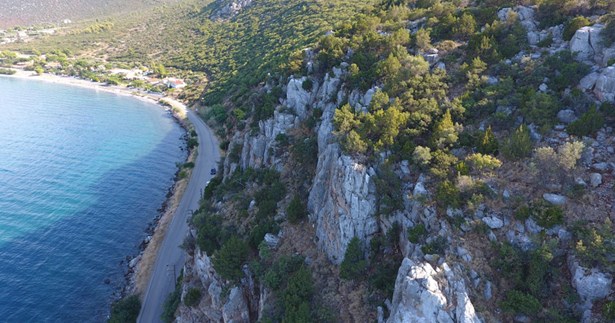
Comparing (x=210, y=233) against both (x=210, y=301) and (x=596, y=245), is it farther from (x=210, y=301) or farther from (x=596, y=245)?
(x=596, y=245)

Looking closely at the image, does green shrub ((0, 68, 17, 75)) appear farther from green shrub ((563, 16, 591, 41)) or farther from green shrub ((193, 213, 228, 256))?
green shrub ((563, 16, 591, 41))

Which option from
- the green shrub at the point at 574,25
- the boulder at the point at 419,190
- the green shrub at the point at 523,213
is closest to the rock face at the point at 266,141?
the boulder at the point at 419,190

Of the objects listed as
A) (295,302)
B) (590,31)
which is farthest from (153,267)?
(590,31)

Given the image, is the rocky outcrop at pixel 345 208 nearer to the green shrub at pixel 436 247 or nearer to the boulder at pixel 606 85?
the green shrub at pixel 436 247

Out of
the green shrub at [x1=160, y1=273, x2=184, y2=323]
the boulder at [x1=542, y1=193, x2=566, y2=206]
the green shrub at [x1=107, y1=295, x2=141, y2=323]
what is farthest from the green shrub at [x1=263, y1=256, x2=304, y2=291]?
the green shrub at [x1=107, y1=295, x2=141, y2=323]

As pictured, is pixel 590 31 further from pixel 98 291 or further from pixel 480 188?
pixel 98 291

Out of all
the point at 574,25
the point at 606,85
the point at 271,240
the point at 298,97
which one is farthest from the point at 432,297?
the point at 298,97

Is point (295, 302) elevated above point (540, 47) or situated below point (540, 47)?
below
